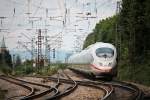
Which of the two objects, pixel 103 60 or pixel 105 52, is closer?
pixel 103 60

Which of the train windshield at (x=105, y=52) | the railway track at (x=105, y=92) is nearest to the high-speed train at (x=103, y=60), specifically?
the train windshield at (x=105, y=52)

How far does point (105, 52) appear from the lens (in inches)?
1380

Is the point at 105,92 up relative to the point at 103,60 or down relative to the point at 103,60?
down

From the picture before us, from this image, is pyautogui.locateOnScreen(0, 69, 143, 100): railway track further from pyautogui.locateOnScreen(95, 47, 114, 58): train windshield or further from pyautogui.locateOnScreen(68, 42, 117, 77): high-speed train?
pyautogui.locateOnScreen(95, 47, 114, 58): train windshield

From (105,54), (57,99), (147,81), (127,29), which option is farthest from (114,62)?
(57,99)

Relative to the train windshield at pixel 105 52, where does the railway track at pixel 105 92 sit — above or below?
below

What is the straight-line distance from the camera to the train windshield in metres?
34.9

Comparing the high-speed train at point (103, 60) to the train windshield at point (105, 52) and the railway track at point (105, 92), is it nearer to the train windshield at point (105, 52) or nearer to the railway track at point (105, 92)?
the train windshield at point (105, 52)

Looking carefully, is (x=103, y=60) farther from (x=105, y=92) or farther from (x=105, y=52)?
(x=105, y=92)

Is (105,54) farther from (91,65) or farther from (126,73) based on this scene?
(126,73)

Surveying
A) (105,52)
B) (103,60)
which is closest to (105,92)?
(103,60)

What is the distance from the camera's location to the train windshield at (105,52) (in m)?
34.9

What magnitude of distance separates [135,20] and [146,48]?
8.33 ft

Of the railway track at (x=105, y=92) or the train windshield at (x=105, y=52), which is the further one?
the train windshield at (x=105, y=52)
